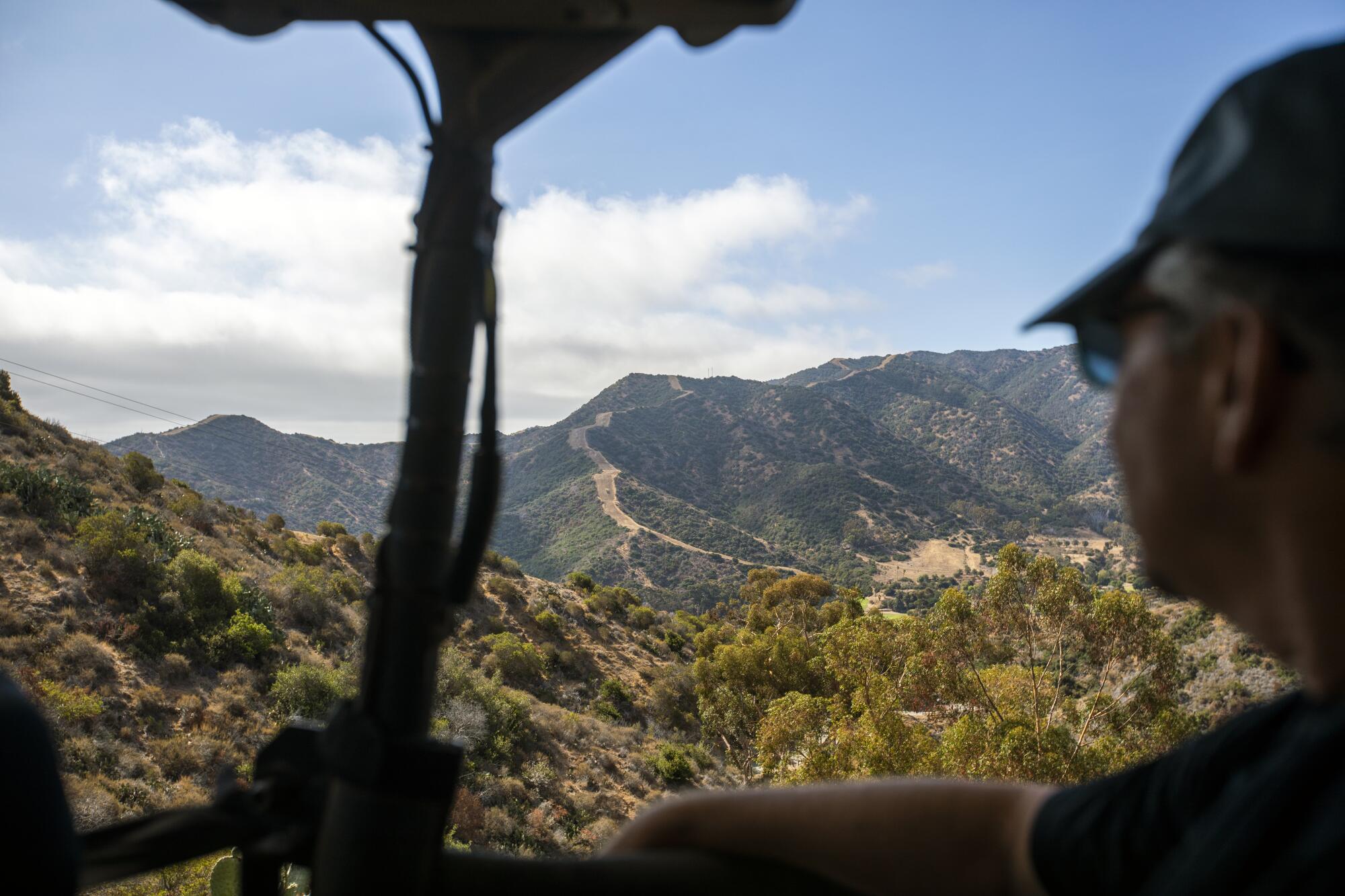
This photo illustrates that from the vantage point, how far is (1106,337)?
2.52ft

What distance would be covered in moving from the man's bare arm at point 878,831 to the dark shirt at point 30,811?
0.63 m

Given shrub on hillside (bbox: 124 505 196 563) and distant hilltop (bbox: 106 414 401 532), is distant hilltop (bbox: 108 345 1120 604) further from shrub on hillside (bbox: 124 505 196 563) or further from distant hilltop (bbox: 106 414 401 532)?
shrub on hillside (bbox: 124 505 196 563)

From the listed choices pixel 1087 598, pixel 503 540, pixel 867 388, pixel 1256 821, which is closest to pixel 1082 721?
pixel 1087 598

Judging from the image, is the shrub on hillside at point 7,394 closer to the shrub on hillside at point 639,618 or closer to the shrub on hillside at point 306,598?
the shrub on hillside at point 306,598

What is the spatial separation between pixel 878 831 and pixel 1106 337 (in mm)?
740

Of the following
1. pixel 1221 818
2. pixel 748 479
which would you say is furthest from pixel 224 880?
pixel 748 479

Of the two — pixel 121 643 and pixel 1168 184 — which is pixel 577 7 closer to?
pixel 1168 184

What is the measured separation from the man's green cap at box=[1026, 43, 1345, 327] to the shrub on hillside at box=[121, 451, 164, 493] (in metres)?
24.6

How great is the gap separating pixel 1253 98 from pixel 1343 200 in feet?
0.46

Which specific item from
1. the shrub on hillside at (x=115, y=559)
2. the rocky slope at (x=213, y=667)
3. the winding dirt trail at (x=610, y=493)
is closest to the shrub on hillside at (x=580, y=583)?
the rocky slope at (x=213, y=667)

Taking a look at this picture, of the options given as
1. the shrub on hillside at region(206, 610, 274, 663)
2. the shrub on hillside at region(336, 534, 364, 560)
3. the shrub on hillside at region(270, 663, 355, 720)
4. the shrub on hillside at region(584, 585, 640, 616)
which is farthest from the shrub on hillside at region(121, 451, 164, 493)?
the shrub on hillside at region(584, 585, 640, 616)

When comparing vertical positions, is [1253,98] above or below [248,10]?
below

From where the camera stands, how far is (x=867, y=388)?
13525 cm

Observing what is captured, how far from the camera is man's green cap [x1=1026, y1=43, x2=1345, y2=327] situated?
50 cm
